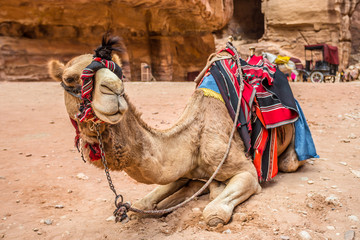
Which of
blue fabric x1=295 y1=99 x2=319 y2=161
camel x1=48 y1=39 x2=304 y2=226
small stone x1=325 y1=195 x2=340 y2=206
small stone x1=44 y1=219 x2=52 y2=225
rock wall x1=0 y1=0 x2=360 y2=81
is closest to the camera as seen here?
camel x1=48 y1=39 x2=304 y2=226

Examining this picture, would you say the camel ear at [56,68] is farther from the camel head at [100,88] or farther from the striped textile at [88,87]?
the striped textile at [88,87]

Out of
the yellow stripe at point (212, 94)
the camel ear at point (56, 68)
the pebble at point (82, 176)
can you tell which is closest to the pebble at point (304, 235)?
the yellow stripe at point (212, 94)

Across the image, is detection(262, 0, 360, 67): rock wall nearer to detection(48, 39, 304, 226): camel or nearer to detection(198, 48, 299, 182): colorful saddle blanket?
detection(198, 48, 299, 182): colorful saddle blanket

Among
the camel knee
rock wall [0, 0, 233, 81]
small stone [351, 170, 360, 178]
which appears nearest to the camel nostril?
the camel knee

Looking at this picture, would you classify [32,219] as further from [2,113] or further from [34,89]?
[34,89]

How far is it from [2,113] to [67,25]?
28.0ft

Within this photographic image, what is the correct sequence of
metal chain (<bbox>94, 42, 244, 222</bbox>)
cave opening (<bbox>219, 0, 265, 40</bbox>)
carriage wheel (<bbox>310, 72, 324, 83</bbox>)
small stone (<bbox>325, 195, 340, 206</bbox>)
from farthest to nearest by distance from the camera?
1. cave opening (<bbox>219, 0, 265, 40</bbox>)
2. carriage wheel (<bbox>310, 72, 324, 83</bbox>)
3. small stone (<bbox>325, 195, 340, 206</bbox>)
4. metal chain (<bbox>94, 42, 244, 222</bbox>)

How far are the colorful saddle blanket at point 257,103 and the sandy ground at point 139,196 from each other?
0.34m

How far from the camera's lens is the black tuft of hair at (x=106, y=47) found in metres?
2.09

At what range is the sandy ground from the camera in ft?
8.11

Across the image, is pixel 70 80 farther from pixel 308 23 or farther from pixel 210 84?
pixel 308 23

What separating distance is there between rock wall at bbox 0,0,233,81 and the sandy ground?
7.65 meters

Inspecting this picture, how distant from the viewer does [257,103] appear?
3369 millimetres

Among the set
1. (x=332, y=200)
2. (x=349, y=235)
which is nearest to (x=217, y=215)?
(x=349, y=235)
